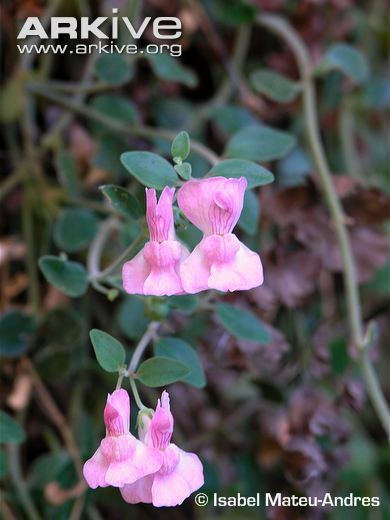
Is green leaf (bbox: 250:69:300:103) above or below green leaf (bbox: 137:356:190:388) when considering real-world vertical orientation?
above

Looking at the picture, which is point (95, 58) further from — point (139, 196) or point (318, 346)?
point (318, 346)

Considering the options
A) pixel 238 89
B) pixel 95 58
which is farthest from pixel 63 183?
pixel 238 89

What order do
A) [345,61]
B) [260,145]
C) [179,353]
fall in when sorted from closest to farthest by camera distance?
[179,353]
[260,145]
[345,61]

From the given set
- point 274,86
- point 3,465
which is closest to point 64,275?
point 3,465

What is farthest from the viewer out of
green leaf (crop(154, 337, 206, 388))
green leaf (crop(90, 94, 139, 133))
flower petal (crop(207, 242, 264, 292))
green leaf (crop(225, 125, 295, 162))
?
green leaf (crop(90, 94, 139, 133))

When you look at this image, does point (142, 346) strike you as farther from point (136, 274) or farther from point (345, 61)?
point (345, 61)

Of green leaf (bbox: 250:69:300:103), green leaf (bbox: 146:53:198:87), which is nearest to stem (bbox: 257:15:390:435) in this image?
green leaf (bbox: 250:69:300:103)

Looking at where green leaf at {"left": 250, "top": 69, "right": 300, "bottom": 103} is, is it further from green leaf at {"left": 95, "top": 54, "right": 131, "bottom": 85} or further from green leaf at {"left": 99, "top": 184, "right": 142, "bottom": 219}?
green leaf at {"left": 99, "top": 184, "right": 142, "bottom": 219}
